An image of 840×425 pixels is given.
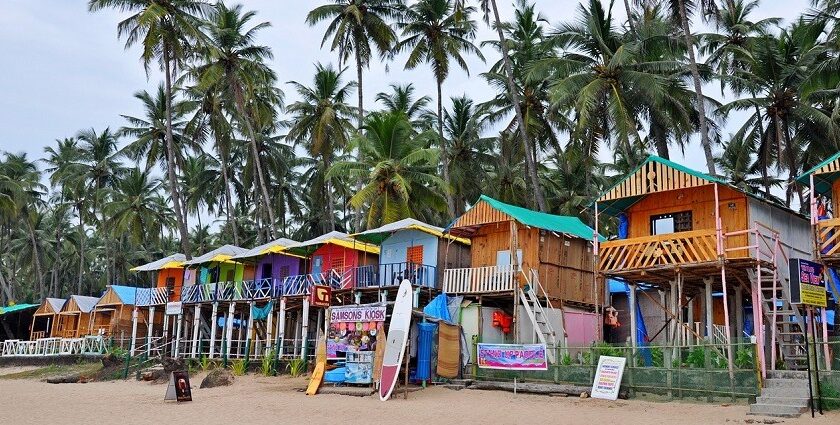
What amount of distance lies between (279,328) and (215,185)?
23.9 metres

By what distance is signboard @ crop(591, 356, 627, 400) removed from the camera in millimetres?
18797

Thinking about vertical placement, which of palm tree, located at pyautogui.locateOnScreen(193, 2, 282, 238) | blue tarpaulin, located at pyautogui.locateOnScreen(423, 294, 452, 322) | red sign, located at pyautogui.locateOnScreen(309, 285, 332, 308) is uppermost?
palm tree, located at pyautogui.locateOnScreen(193, 2, 282, 238)

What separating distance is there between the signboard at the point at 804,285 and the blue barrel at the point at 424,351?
1050 cm

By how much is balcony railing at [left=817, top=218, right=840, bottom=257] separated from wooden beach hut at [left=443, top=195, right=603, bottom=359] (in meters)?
7.53

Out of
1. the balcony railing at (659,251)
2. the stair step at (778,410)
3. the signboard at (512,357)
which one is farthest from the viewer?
the signboard at (512,357)

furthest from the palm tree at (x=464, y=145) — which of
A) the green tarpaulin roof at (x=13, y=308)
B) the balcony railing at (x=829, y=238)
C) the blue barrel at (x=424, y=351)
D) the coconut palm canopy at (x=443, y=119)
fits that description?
the green tarpaulin roof at (x=13, y=308)

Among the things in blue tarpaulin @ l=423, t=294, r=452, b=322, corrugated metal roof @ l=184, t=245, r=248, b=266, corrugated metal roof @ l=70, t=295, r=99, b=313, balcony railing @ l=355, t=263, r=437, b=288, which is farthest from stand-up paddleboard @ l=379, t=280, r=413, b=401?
corrugated metal roof @ l=70, t=295, r=99, b=313

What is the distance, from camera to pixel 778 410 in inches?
612

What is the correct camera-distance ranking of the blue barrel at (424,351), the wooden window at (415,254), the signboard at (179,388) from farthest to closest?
the wooden window at (415,254) → the blue barrel at (424,351) → the signboard at (179,388)

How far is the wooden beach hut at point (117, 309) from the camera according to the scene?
44.2 meters

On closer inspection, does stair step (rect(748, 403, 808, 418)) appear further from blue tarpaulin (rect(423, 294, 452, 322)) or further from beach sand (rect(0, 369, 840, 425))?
blue tarpaulin (rect(423, 294, 452, 322))

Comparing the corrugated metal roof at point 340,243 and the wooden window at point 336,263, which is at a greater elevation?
the corrugated metal roof at point 340,243

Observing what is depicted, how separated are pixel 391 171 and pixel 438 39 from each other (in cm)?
737

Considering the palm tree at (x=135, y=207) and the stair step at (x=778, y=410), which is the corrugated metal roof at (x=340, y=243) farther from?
the palm tree at (x=135, y=207)
